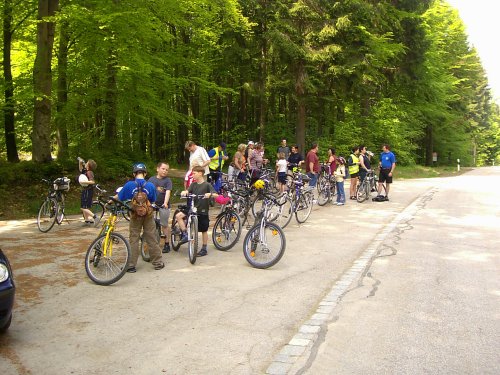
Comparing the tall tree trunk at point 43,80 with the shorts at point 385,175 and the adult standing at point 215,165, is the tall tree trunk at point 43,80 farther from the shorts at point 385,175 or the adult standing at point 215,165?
the shorts at point 385,175

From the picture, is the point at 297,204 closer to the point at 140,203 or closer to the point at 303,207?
the point at 303,207

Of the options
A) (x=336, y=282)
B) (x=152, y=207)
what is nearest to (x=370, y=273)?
(x=336, y=282)

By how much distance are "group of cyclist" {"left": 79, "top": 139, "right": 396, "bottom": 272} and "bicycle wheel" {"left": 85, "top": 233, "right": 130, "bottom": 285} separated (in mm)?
315

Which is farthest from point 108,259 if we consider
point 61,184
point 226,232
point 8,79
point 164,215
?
point 8,79

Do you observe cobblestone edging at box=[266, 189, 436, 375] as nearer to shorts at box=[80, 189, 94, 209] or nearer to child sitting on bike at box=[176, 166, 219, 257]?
child sitting on bike at box=[176, 166, 219, 257]

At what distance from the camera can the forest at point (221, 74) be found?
16.5m

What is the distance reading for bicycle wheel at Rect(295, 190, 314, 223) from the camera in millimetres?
12484

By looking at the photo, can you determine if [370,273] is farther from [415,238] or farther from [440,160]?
[440,160]

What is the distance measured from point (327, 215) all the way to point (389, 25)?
24.2 metres

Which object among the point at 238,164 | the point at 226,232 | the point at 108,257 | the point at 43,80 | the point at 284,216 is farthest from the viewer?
the point at 43,80

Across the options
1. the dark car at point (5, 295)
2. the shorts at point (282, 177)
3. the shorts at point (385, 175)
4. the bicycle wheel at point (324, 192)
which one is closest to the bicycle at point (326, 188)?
the bicycle wheel at point (324, 192)

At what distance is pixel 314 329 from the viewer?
5.07 metres

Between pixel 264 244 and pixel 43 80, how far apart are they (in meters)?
12.4

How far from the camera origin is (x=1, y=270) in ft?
15.7
